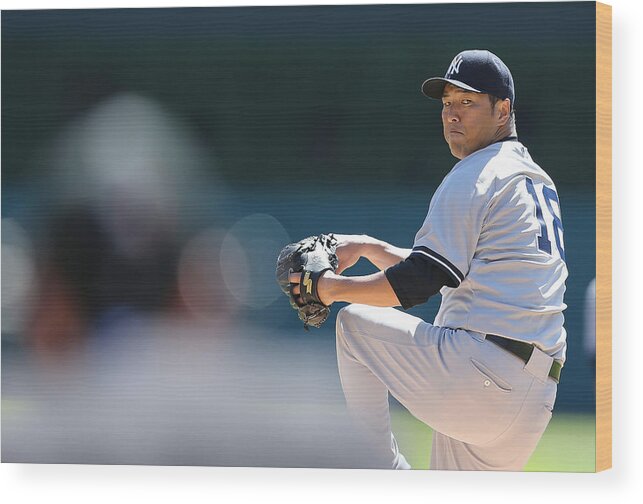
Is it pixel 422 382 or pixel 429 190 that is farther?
pixel 429 190

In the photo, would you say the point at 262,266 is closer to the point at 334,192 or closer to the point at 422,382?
the point at 334,192

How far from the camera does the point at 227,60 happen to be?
701 centimetres

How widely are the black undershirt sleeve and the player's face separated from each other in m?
0.86

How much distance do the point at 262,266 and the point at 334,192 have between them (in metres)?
0.60

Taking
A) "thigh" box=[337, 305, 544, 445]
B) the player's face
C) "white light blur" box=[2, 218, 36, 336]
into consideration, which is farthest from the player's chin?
"white light blur" box=[2, 218, 36, 336]

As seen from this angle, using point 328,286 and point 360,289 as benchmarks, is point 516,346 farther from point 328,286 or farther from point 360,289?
point 328,286

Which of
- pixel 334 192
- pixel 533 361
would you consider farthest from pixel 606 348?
pixel 334 192

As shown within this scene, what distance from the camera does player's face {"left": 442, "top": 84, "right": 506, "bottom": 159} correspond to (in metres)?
6.55

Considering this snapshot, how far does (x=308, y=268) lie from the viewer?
6461 mm

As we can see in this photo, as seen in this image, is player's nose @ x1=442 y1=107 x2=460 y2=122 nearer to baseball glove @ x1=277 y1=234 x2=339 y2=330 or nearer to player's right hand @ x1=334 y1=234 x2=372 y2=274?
player's right hand @ x1=334 y1=234 x2=372 y2=274

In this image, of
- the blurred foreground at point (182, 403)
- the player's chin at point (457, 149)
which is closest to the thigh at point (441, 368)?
the blurred foreground at point (182, 403)

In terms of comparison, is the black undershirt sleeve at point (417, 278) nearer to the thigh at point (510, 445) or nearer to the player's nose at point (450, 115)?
the thigh at point (510, 445)

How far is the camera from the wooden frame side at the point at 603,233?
673 centimetres

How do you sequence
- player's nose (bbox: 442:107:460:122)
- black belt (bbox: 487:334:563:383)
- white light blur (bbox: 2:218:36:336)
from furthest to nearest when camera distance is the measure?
white light blur (bbox: 2:218:36:336) → player's nose (bbox: 442:107:460:122) → black belt (bbox: 487:334:563:383)
